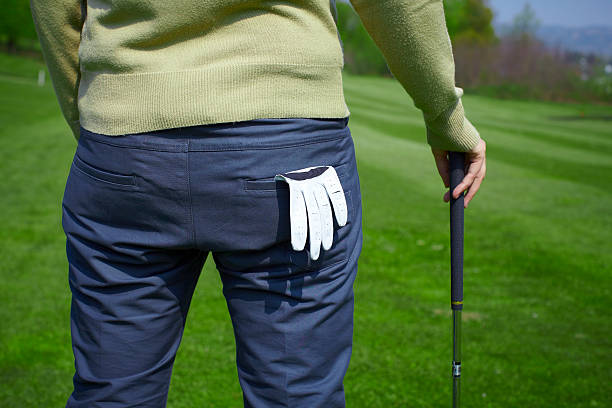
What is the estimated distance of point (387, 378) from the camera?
2957mm

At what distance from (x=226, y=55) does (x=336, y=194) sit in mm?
342

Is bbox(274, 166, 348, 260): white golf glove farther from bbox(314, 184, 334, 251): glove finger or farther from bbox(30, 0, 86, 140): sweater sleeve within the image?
bbox(30, 0, 86, 140): sweater sleeve

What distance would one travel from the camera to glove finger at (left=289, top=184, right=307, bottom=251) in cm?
117

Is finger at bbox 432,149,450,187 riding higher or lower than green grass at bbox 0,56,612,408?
higher

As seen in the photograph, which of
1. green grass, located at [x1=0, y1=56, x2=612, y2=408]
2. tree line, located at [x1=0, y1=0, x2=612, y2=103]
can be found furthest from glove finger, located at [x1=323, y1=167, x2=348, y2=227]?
tree line, located at [x1=0, y1=0, x2=612, y2=103]

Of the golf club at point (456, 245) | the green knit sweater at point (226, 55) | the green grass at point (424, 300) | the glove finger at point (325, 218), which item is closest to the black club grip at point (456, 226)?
the golf club at point (456, 245)

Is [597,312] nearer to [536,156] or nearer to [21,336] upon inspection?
[21,336]

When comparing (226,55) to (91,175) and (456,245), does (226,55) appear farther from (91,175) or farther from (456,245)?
(456,245)

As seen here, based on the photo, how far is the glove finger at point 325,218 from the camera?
1.21m

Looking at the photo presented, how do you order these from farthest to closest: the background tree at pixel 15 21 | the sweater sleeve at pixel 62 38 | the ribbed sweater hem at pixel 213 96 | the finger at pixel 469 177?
the background tree at pixel 15 21 < the finger at pixel 469 177 < the sweater sleeve at pixel 62 38 < the ribbed sweater hem at pixel 213 96

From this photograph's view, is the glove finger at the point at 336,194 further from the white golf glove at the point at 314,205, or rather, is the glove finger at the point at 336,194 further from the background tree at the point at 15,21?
the background tree at the point at 15,21

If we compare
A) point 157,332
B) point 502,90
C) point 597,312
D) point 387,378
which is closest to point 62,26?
point 157,332

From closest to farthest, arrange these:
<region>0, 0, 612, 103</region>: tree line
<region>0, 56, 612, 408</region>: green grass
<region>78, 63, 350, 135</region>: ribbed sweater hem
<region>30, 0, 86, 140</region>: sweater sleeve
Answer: <region>78, 63, 350, 135</region>: ribbed sweater hem < <region>30, 0, 86, 140</region>: sweater sleeve < <region>0, 56, 612, 408</region>: green grass < <region>0, 0, 612, 103</region>: tree line

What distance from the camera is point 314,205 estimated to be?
3.93 ft
